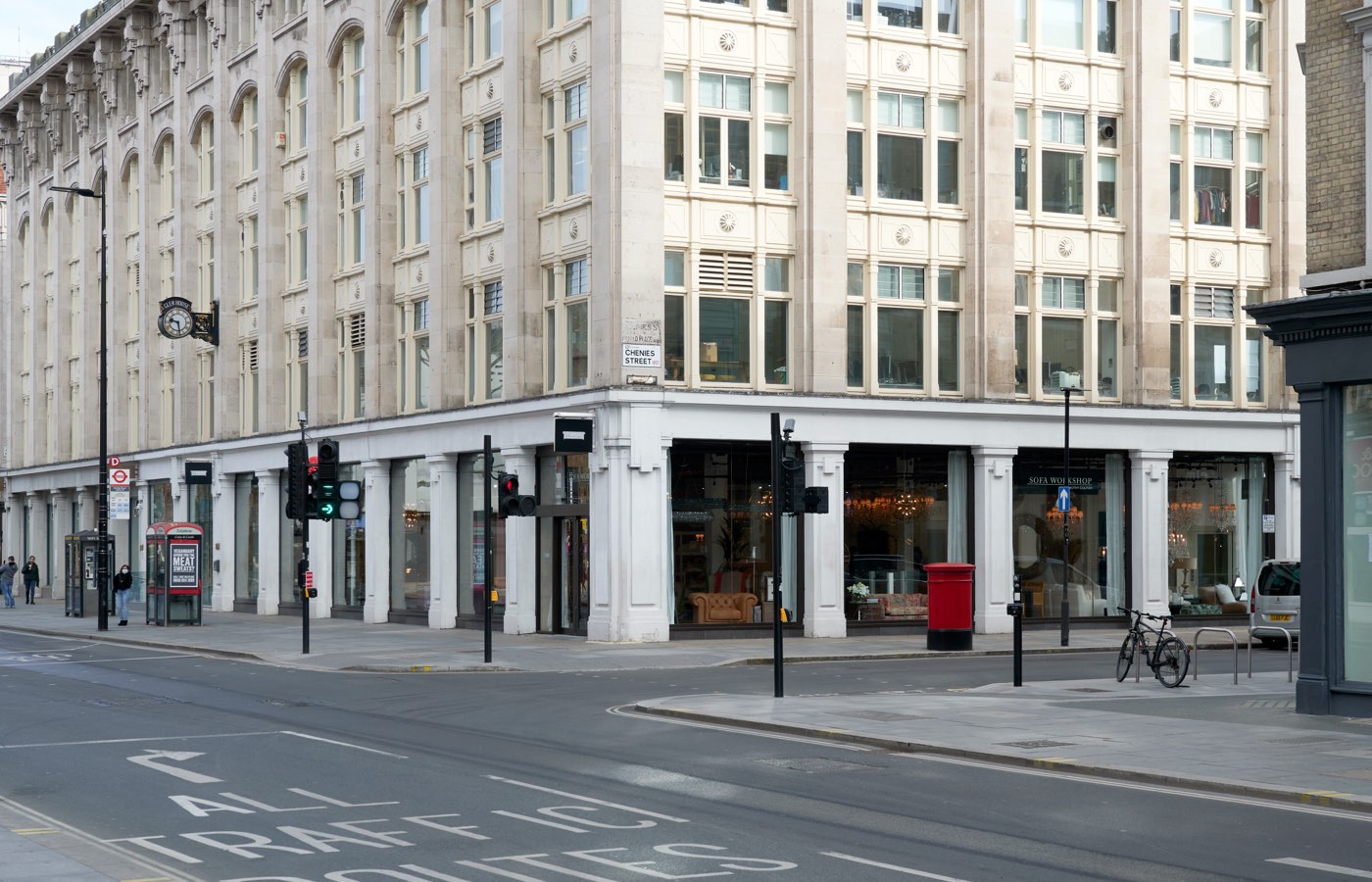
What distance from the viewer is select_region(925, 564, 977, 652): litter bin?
3306 cm

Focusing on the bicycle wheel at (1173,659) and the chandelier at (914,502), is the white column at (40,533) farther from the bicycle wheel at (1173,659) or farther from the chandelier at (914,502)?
the bicycle wheel at (1173,659)

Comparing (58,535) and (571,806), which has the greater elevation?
(58,535)

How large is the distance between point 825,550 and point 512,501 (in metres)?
9.33

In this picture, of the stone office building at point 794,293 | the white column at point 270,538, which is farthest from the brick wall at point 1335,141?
the white column at point 270,538

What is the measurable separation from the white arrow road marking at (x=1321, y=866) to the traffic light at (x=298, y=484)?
75.1 feet

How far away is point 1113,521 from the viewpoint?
40.7m

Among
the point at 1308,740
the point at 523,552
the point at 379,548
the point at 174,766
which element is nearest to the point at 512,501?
the point at 523,552

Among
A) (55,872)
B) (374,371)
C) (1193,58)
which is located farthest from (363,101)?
(55,872)

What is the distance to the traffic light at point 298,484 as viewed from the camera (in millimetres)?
31447

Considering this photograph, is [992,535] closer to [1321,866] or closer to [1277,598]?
[1277,598]

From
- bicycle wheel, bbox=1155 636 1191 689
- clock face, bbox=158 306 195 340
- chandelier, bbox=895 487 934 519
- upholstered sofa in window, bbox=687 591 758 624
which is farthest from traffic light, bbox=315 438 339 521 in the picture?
clock face, bbox=158 306 195 340

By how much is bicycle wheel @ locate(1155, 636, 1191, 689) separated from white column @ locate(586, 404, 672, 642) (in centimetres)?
1314

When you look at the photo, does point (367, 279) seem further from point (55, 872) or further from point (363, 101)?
point (55, 872)

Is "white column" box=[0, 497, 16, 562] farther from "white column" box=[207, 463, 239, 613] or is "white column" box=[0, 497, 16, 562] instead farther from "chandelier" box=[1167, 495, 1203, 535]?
"chandelier" box=[1167, 495, 1203, 535]
